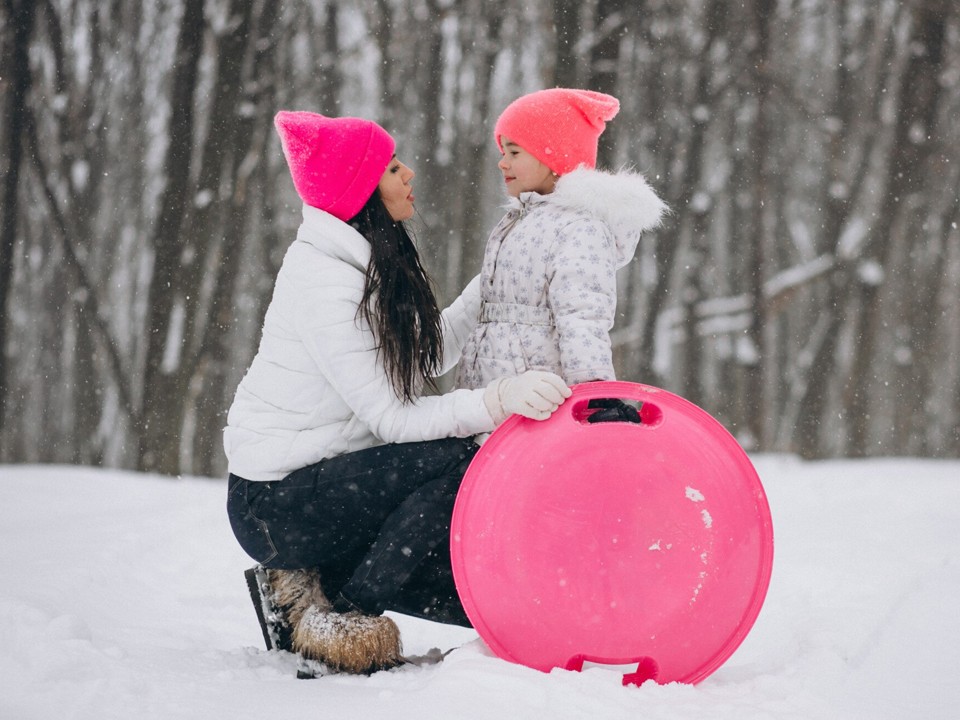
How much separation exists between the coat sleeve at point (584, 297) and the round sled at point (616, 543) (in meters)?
0.11

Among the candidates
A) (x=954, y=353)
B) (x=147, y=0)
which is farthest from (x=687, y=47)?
(x=147, y=0)

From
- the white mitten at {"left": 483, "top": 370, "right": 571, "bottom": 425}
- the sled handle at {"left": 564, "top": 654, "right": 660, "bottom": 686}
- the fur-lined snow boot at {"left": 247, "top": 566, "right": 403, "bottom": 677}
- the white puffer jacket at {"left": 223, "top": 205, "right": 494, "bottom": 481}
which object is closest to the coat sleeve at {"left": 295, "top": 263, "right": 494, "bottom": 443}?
the white puffer jacket at {"left": 223, "top": 205, "right": 494, "bottom": 481}

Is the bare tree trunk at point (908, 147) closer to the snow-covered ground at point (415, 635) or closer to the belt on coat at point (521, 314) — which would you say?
the snow-covered ground at point (415, 635)

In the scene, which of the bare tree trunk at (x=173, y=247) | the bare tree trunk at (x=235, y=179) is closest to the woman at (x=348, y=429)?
the bare tree trunk at (x=235, y=179)

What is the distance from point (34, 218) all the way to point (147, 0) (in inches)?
58.3

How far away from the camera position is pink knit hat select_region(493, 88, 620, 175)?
2.54m

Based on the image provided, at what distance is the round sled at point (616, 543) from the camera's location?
2.02 metres

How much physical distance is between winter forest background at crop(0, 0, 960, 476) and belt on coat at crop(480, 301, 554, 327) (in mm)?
3103

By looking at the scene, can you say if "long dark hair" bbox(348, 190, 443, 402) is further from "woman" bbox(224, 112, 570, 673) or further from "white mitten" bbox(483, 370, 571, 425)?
"white mitten" bbox(483, 370, 571, 425)

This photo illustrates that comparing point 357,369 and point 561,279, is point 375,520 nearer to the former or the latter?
point 357,369

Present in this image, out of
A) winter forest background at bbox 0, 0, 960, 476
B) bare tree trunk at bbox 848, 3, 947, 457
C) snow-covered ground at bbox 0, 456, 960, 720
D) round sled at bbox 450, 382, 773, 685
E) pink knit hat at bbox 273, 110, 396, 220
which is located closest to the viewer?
snow-covered ground at bbox 0, 456, 960, 720

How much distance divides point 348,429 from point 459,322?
57cm

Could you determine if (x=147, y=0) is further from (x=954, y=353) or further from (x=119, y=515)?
(x=954, y=353)

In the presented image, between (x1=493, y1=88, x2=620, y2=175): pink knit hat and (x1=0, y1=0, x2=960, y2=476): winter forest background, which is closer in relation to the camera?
(x1=493, y1=88, x2=620, y2=175): pink knit hat
